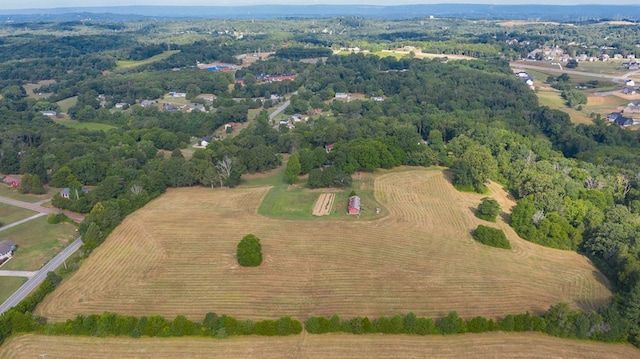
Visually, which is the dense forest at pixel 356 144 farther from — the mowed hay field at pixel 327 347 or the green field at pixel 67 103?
the mowed hay field at pixel 327 347

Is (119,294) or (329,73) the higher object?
(329,73)

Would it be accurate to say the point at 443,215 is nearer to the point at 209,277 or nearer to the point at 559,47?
the point at 209,277

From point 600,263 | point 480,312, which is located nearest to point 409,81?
point 600,263

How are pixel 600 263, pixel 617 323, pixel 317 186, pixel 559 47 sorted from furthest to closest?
pixel 559 47 < pixel 317 186 < pixel 600 263 < pixel 617 323

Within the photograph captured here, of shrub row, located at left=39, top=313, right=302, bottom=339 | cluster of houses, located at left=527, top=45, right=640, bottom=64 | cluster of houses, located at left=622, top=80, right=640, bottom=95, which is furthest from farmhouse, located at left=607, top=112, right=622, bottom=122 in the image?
shrub row, located at left=39, top=313, right=302, bottom=339

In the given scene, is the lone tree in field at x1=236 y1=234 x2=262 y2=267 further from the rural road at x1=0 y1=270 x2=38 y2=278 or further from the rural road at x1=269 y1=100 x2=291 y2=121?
the rural road at x1=269 y1=100 x2=291 y2=121

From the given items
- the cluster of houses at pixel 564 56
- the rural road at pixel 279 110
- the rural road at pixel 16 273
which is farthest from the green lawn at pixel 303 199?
the cluster of houses at pixel 564 56

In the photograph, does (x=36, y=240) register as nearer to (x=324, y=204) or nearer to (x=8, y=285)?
(x=8, y=285)
